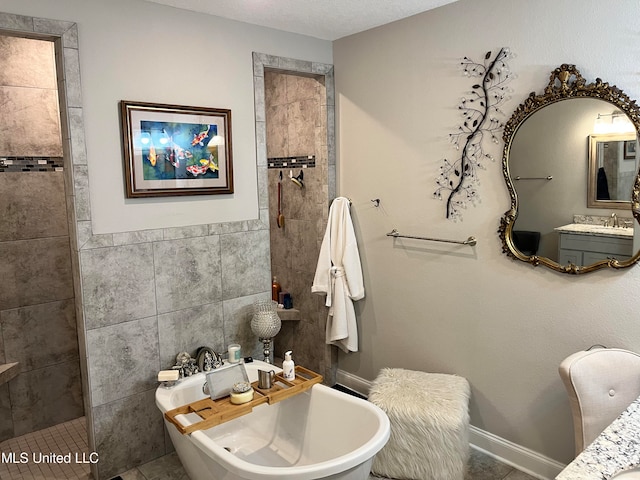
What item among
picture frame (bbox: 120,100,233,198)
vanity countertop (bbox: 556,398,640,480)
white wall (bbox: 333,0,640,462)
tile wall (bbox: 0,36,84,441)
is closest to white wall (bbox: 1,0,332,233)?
picture frame (bbox: 120,100,233,198)

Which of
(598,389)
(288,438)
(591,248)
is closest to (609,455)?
(598,389)

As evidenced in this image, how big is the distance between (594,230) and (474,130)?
2.79 feet

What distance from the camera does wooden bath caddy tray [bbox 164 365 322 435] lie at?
2.42 meters

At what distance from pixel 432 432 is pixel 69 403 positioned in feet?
8.31

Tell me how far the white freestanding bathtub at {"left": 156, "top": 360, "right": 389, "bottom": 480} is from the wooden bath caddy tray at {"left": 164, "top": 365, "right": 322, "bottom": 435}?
49mm

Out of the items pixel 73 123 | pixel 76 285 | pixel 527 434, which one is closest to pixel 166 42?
pixel 73 123

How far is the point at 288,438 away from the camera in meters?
2.87

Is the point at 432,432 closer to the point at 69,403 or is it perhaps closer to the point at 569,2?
the point at 569,2

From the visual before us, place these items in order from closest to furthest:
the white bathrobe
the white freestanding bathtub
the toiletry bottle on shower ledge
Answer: the white freestanding bathtub, the white bathrobe, the toiletry bottle on shower ledge

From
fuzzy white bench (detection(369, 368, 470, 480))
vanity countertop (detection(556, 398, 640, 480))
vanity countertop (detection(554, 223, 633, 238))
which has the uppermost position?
vanity countertop (detection(554, 223, 633, 238))

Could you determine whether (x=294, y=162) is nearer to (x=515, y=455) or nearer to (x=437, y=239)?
(x=437, y=239)

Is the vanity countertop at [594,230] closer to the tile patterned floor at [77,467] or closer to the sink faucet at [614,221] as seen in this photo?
the sink faucet at [614,221]

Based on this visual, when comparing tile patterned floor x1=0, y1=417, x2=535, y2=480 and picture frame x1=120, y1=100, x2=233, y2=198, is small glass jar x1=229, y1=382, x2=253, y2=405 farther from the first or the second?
picture frame x1=120, y1=100, x2=233, y2=198

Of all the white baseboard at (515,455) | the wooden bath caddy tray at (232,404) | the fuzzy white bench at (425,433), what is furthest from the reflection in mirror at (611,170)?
the wooden bath caddy tray at (232,404)
